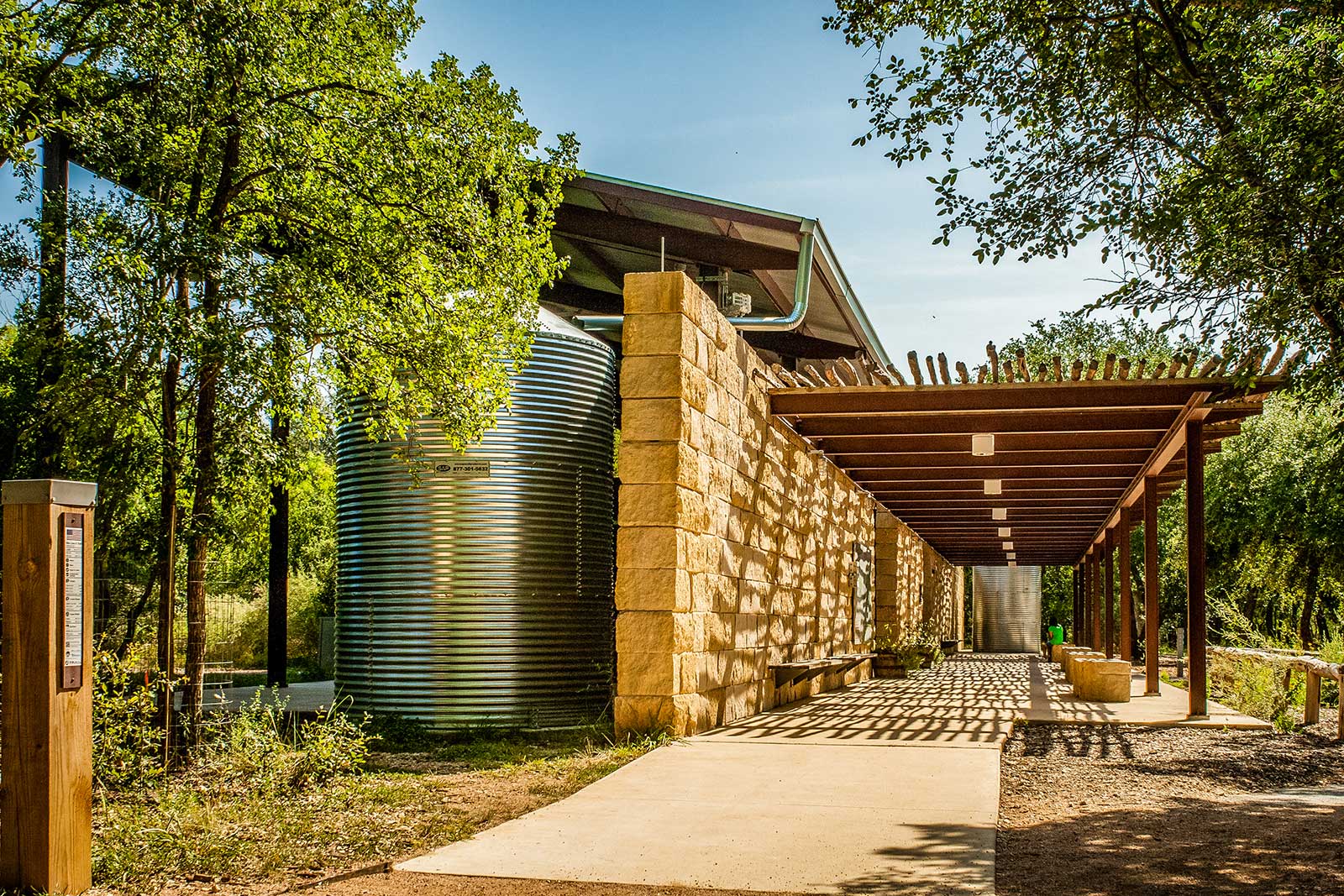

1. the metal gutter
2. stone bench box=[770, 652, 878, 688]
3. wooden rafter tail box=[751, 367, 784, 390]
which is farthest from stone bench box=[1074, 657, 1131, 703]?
the metal gutter

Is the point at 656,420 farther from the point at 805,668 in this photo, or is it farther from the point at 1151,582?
the point at 1151,582

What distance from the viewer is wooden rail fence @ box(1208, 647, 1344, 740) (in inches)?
429

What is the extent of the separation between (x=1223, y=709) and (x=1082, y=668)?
228cm

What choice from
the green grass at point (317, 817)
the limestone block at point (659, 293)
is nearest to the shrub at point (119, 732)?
the green grass at point (317, 817)

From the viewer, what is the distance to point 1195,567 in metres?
11.8

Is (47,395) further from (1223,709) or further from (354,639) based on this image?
(1223,709)

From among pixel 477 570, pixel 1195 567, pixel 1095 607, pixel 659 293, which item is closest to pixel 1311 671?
pixel 1195 567

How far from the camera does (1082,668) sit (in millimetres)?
14883

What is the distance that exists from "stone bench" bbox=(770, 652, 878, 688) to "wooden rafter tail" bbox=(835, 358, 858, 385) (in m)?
3.14

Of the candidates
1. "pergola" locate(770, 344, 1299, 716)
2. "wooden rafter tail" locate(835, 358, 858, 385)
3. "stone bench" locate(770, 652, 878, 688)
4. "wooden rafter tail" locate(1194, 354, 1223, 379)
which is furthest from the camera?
"stone bench" locate(770, 652, 878, 688)

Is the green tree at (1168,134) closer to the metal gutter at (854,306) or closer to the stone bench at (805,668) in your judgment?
the stone bench at (805,668)

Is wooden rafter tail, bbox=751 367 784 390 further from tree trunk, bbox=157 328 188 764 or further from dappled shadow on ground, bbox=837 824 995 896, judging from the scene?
dappled shadow on ground, bbox=837 824 995 896

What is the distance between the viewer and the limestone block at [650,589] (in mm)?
8867

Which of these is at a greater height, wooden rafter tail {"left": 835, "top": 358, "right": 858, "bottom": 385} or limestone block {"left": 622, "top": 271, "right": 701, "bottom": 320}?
limestone block {"left": 622, "top": 271, "right": 701, "bottom": 320}
